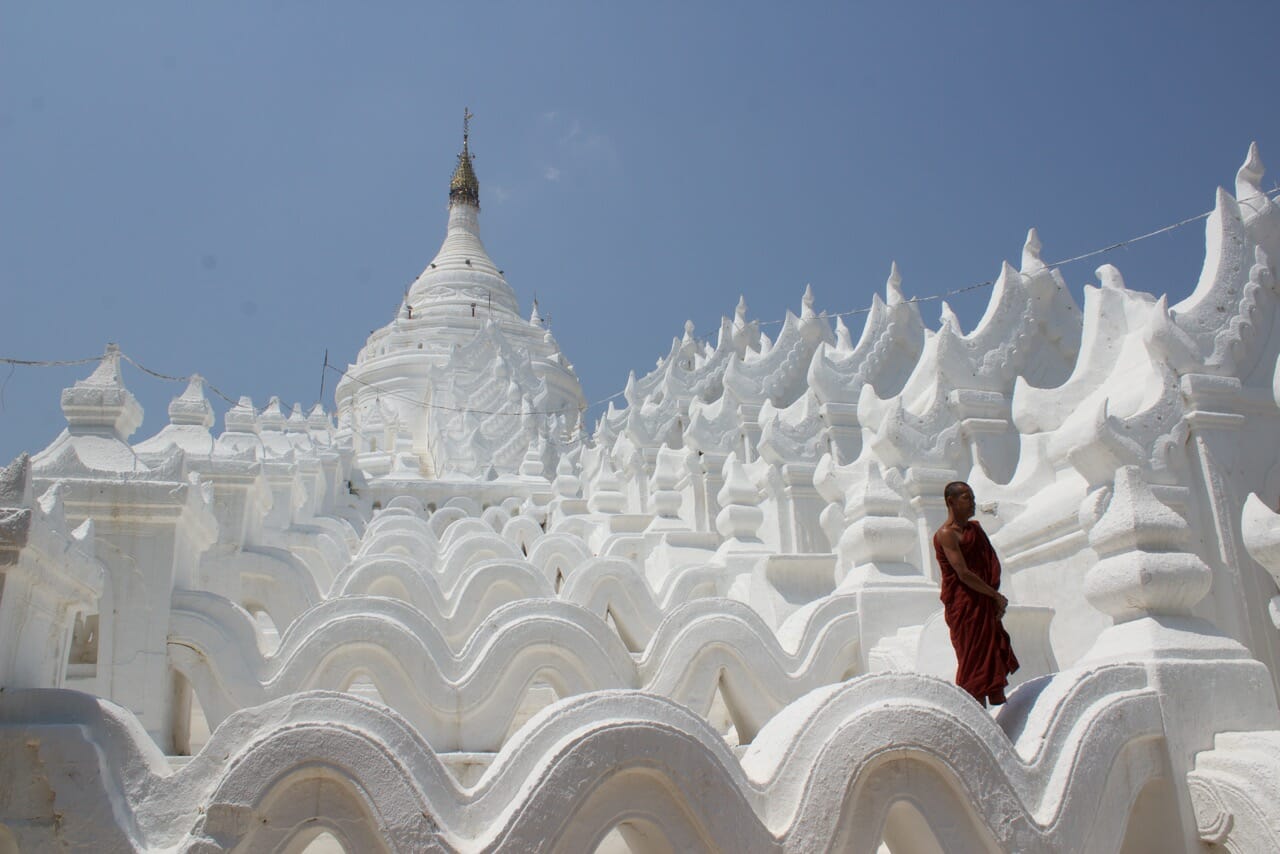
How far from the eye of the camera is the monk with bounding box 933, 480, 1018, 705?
5.22 meters

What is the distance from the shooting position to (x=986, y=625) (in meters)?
5.29

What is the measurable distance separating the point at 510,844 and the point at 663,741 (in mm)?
616

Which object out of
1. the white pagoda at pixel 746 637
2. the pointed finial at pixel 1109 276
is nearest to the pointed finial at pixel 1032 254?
the white pagoda at pixel 746 637

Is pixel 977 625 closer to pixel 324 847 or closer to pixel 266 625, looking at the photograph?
pixel 324 847

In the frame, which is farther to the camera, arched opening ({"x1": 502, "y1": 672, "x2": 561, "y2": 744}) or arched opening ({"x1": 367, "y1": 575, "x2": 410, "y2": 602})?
arched opening ({"x1": 367, "y1": 575, "x2": 410, "y2": 602})

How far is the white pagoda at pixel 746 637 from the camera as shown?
3.72 metres

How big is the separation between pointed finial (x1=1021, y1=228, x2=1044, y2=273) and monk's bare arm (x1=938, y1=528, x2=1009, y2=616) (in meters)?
8.85

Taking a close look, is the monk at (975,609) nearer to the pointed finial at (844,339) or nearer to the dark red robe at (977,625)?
the dark red robe at (977,625)

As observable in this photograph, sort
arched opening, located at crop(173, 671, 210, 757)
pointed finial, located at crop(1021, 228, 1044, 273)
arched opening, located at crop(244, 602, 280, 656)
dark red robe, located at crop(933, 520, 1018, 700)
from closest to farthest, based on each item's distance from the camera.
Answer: dark red robe, located at crop(933, 520, 1018, 700)
arched opening, located at crop(173, 671, 210, 757)
arched opening, located at crop(244, 602, 280, 656)
pointed finial, located at crop(1021, 228, 1044, 273)

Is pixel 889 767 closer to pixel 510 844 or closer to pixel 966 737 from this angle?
pixel 966 737

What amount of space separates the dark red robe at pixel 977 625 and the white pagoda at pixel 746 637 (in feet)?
0.88

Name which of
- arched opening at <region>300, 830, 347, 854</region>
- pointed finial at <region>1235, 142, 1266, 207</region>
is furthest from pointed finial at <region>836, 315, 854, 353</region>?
arched opening at <region>300, 830, 347, 854</region>

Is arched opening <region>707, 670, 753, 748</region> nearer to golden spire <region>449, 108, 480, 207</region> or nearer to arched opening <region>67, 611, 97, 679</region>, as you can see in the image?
arched opening <region>67, 611, 97, 679</region>

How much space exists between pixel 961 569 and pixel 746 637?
6.51 feet
